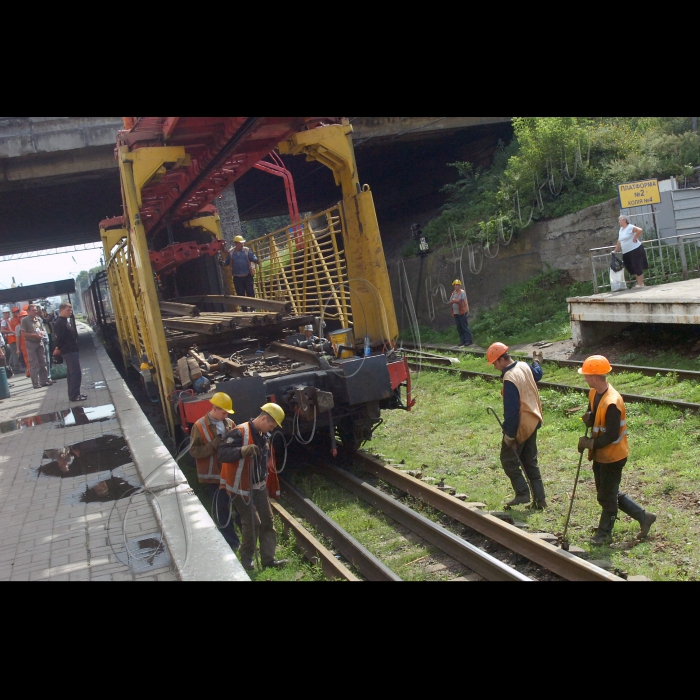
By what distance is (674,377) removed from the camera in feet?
30.8

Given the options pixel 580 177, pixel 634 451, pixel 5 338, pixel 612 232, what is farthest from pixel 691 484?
pixel 5 338

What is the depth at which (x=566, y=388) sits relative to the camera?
32.9 ft

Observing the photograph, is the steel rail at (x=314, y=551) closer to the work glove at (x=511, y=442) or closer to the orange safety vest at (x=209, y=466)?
the orange safety vest at (x=209, y=466)

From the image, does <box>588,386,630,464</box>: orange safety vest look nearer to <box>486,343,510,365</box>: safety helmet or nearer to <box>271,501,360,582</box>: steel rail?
<box>486,343,510,365</box>: safety helmet

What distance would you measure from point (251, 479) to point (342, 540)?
1.00m

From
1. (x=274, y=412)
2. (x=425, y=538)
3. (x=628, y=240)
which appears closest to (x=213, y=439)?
(x=274, y=412)

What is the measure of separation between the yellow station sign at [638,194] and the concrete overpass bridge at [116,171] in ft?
30.4

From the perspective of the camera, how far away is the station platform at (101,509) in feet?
16.5

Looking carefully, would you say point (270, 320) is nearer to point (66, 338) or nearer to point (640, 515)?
point (66, 338)

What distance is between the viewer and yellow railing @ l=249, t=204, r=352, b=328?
9.27 metres

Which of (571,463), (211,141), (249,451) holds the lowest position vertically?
(571,463)

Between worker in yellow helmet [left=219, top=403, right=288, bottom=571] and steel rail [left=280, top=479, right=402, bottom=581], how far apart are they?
21.9 inches

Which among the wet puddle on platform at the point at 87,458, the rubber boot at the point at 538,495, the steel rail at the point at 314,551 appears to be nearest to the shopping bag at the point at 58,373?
the wet puddle on platform at the point at 87,458

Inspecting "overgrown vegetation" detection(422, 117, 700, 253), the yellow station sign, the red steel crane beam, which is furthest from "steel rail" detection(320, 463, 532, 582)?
"overgrown vegetation" detection(422, 117, 700, 253)
